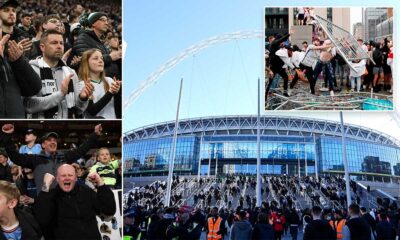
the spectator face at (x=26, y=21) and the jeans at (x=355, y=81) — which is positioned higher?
the spectator face at (x=26, y=21)

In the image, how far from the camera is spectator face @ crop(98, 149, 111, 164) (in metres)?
9.74

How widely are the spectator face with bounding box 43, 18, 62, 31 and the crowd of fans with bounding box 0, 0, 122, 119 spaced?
1 centimetres

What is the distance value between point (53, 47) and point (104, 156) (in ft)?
6.48

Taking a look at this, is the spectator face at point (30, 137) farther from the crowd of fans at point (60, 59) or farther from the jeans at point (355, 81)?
the jeans at point (355, 81)

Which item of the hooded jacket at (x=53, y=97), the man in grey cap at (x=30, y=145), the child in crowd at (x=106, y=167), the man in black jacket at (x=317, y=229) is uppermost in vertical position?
the hooded jacket at (x=53, y=97)

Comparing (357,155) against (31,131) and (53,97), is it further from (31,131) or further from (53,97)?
(31,131)

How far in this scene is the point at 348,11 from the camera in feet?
39.4

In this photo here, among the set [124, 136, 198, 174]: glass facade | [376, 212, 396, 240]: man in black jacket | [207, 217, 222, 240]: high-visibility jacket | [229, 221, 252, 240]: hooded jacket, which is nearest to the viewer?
[229, 221, 252, 240]: hooded jacket

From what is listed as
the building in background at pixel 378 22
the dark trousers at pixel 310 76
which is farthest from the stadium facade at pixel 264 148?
the building in background at pixel 378 22

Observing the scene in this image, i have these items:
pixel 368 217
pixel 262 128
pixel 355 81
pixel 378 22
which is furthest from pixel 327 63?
pixel 262 128

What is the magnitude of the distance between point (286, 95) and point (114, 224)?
4640mm

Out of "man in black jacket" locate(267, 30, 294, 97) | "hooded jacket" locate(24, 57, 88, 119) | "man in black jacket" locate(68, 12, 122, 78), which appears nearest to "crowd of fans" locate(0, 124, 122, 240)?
"hooded jacket" locate(24, 57, 88, 119)

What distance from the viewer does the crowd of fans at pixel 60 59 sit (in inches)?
376

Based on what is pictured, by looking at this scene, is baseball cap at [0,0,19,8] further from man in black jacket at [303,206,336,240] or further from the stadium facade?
the stadium facade
